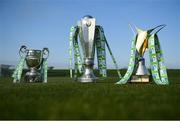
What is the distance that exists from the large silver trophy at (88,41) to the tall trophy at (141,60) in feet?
11.9

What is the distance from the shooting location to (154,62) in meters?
22.8

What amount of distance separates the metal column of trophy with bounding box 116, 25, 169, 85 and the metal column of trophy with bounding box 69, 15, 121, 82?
3.15 meters

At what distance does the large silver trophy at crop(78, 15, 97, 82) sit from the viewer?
2555 cm

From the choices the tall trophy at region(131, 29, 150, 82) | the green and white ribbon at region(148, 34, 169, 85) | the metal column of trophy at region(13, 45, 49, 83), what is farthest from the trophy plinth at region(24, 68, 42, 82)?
the green and white ribbon at region(148, 34, 169, 85)

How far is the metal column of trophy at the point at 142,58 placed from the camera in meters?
23.0

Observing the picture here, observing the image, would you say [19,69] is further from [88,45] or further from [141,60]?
[141,60]

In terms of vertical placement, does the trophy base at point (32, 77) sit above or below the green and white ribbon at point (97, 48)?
below

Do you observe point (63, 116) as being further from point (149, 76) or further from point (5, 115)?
point (149, 76)

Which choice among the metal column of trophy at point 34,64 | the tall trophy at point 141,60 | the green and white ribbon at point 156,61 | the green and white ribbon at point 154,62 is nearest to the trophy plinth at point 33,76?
the metal column of trophy at point 34,64

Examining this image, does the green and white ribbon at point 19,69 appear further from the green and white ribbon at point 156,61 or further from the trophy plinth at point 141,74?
the green and white ribbon at point 156,61

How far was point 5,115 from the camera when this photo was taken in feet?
22.8

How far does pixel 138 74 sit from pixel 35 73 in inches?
335

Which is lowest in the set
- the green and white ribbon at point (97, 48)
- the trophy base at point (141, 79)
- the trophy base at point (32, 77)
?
the trophy base at point (141, 79)

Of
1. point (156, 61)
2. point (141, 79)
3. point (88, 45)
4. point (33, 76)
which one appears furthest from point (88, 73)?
point (156, 61)
